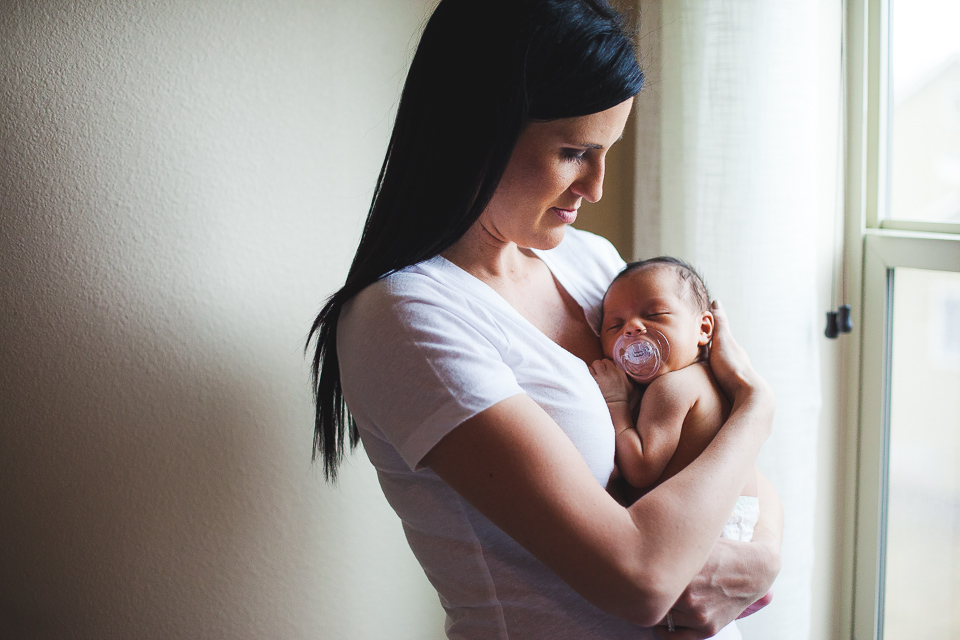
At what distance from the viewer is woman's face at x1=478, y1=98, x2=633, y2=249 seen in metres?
0.94

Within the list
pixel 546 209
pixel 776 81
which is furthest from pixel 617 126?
pixel 776 81

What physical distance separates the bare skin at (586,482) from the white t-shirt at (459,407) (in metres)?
0.05

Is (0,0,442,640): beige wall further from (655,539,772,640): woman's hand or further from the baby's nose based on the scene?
(655,539,772,640): woman's hand

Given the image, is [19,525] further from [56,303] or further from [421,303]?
[421,303]

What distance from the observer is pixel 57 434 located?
1.16 meters

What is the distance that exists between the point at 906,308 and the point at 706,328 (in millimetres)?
714

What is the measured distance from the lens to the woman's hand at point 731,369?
1.05 metres

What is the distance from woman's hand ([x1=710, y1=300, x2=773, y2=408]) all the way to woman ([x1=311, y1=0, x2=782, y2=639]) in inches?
0.5

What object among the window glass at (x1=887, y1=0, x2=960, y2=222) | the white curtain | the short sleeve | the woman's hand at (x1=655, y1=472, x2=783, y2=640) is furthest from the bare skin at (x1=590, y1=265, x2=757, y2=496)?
the window glass at (x1=887, y1=0, x2=960, y2=222)

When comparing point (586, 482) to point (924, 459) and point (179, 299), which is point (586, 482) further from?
point (924, 459)

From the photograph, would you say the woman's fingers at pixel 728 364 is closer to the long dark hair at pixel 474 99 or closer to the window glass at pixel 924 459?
the long dark hair at pixel 474 99

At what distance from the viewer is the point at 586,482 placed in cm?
80

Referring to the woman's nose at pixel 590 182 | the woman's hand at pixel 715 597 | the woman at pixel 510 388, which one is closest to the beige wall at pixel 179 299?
the woman at pixel 510 388

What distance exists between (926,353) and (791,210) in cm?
46
